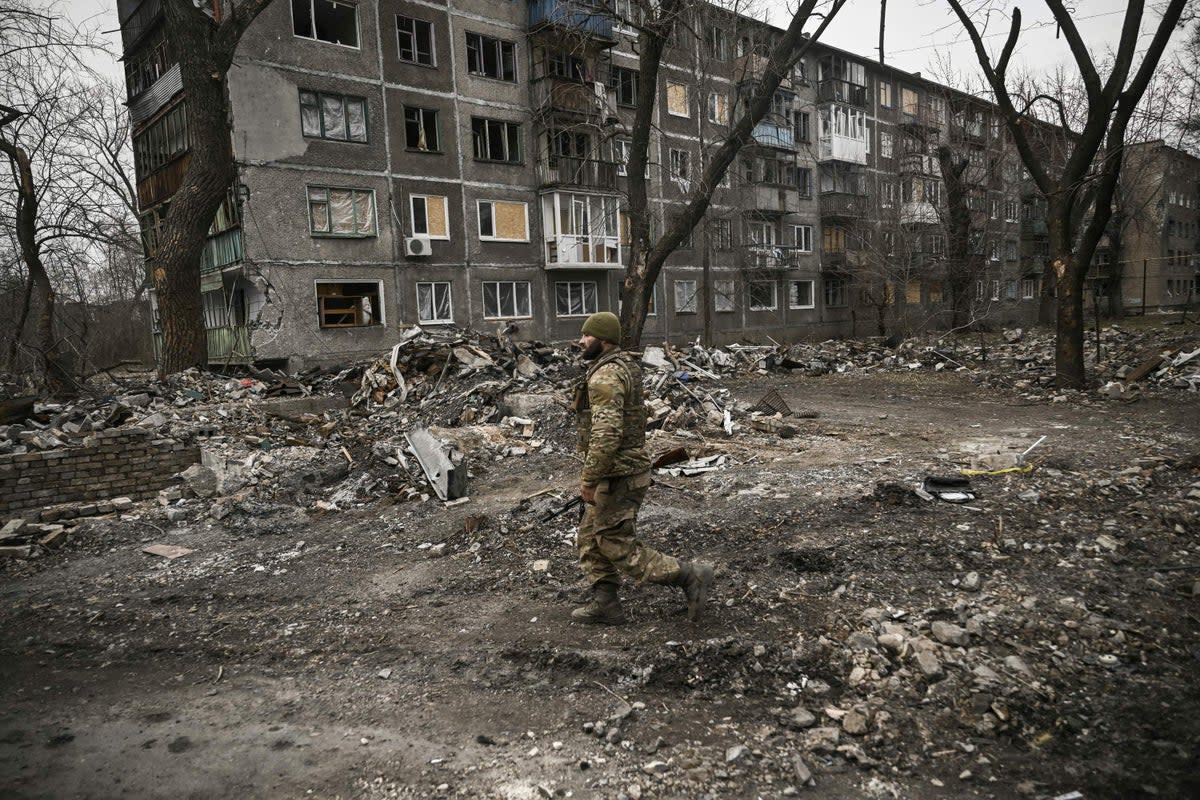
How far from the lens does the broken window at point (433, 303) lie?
70.7 ft

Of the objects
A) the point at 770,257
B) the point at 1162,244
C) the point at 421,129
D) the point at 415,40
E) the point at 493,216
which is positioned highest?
the point at 415,40

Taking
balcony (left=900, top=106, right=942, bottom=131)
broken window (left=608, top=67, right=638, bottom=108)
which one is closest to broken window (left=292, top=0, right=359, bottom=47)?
broken window (left=608, top=67, right=638, bottom=108)

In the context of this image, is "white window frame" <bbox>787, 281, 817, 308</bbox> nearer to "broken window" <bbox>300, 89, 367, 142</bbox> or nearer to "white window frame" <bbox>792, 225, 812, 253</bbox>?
"white window frame" <bbox>792, 225, 812, 253</bbox>

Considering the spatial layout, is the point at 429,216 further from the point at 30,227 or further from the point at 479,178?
the point at 30,227

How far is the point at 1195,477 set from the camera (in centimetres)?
617

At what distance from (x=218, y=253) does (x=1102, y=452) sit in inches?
830

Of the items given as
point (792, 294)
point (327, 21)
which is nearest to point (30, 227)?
point (327, 21)

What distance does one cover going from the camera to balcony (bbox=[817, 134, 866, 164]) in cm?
3325

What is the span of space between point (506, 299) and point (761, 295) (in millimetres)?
13887

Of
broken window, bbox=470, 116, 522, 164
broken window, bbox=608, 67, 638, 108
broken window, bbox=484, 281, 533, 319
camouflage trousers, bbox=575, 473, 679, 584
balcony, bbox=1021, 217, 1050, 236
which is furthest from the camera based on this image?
balcony, bbox=1021, 217, 1050, 236

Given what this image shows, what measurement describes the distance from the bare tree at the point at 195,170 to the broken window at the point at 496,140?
1051 cm

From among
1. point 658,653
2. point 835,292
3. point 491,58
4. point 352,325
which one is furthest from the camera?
point 835,292

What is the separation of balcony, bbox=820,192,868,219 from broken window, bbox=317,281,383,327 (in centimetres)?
2349

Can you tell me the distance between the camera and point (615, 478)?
4133 mm
